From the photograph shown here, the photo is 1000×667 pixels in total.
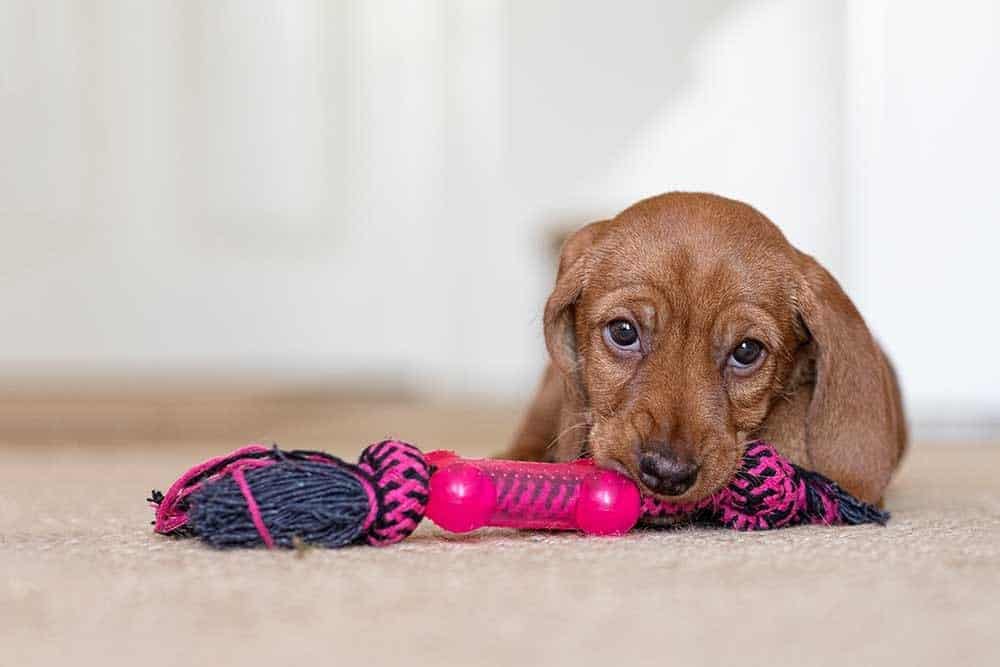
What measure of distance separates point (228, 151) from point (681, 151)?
2.15m

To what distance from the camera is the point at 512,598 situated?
119 centimetres

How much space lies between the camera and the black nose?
168 centimetres

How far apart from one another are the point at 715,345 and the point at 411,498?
2.04 feet

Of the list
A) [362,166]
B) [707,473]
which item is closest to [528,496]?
[707,473]

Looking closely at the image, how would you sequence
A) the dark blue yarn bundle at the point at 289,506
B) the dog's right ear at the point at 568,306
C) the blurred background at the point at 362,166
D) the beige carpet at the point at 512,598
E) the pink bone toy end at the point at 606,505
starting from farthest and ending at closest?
the blurred background at the point at 362,166 < the dog's right ear at the point at 568,306 < the pink bone toy end at the point at 606,505 < the dark blue yarn bundle at the point at 289,506 < the beige carpet at the point at 512,598

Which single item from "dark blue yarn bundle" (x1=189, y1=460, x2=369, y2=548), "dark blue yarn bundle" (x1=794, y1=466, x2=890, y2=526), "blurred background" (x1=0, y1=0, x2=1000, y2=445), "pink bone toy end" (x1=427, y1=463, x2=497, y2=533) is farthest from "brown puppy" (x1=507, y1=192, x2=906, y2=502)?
"blurred background" (x1=0, y1=0, x2=1000, y2=445)

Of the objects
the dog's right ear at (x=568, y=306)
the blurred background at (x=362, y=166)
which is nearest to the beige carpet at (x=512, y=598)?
the dog's right ear at (x=568, y=306)

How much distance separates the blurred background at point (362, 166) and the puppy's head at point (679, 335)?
143 inches

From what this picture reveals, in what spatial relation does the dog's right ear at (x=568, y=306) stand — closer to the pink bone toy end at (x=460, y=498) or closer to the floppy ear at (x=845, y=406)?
the floppy ear at (x=845, y=406)

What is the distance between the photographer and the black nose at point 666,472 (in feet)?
5.51

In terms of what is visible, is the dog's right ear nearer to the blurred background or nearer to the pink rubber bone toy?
the pink rubber bone toy

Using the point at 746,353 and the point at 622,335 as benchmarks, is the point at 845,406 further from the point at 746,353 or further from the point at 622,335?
the point at 622,335

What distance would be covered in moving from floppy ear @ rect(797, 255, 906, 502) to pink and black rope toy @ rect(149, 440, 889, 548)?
22 centimetres

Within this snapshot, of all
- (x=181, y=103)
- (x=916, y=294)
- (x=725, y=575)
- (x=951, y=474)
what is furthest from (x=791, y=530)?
(x=181, y=103)
